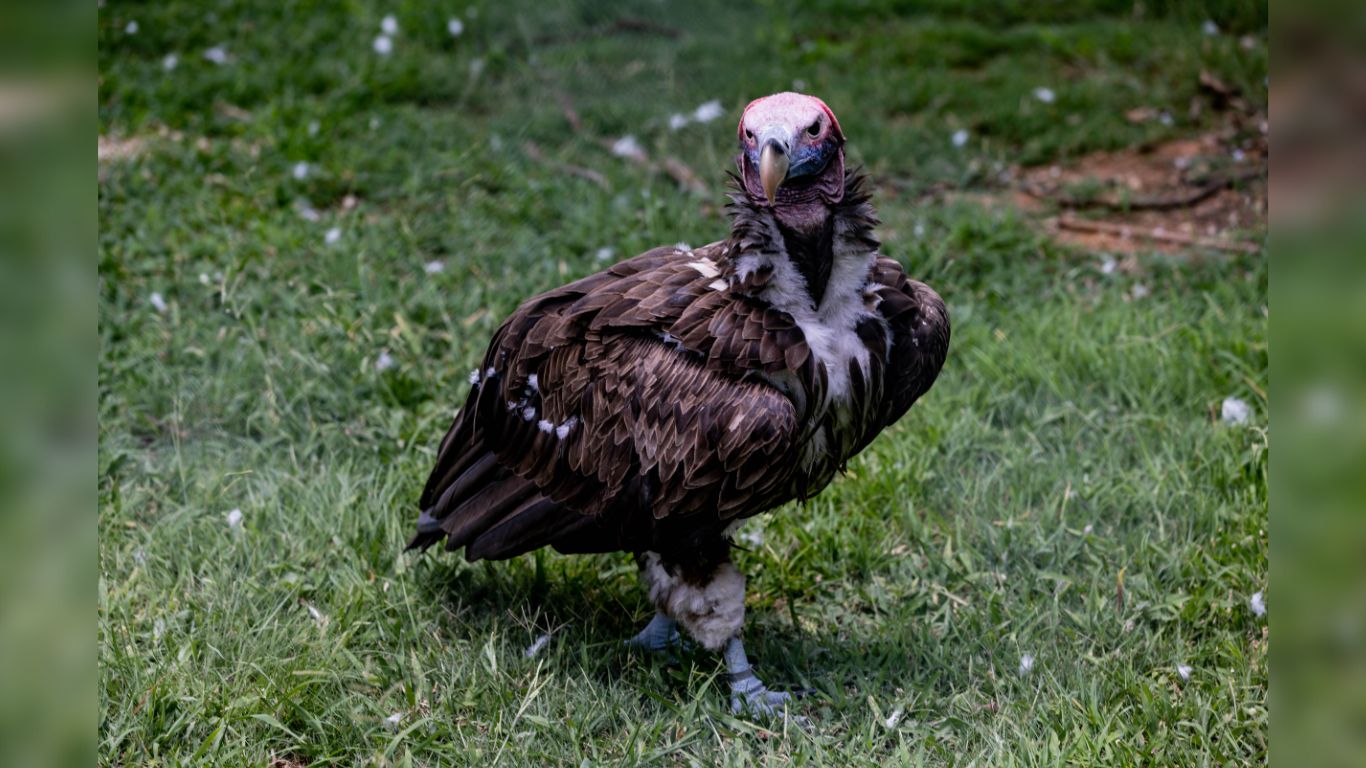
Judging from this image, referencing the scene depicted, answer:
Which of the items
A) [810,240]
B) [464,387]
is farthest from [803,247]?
[464,387]

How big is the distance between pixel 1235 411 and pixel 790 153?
228 centimetres

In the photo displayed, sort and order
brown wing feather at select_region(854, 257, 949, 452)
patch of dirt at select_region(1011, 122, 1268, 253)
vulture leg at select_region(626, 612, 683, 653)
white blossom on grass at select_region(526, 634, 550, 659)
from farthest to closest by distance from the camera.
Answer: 1. patch of dirt at select_region(1011, 122, 1268, 253)
2. vulture leg at select_region(626, 612, 683, 653)
3. white blossom on grass at select_region(526, 634, 550, 659)
4. brown wing feather at select_region(854, 257, 949, 452)

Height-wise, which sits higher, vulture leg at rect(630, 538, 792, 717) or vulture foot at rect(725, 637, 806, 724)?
vulture leg at rect(630, 538, 792, 717)

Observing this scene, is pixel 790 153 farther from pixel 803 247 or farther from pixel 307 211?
pixel 307 211

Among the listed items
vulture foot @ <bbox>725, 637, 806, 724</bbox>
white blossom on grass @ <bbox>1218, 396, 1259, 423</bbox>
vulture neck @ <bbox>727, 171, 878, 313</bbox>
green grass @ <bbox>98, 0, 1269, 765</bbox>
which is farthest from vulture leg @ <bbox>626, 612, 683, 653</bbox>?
white blossom on grass @ <bbox>1218, 396, 1259, 423</bbox>

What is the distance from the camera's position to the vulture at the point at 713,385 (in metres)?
2.84

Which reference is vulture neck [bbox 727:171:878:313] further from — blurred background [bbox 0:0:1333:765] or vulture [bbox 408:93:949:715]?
blurred background [bbox 0:0:1333:765]

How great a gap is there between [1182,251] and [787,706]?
3324 mm

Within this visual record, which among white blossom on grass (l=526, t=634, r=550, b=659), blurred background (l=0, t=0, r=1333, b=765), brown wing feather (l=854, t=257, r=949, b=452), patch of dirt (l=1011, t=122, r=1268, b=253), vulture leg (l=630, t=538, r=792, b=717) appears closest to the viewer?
blurred background (l=0, t=0, r=1333, b=765)

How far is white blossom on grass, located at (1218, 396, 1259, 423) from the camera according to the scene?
4145mm

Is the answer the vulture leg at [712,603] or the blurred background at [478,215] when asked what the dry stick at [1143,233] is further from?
the vulture leg at [712,603]

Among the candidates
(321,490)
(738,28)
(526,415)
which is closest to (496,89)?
(738,28)

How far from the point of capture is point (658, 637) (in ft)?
11.5

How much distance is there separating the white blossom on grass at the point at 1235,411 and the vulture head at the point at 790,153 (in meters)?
2.05
